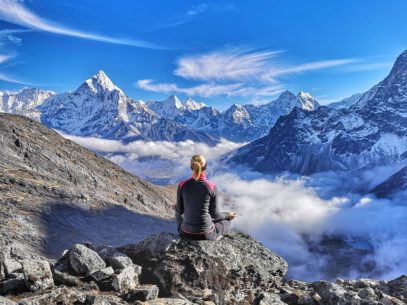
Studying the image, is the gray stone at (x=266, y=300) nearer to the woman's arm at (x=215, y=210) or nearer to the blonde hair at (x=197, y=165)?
the woman's arm at (x=215, y=210)

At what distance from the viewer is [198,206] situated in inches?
656

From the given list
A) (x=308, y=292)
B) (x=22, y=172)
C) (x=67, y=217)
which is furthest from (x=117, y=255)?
(x=22, y=172)

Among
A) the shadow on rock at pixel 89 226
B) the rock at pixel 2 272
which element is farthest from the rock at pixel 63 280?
the shadow on rock at pixel 89 226

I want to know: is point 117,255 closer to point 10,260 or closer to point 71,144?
point 10,260

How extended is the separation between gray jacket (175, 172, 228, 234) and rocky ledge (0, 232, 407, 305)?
0.99m

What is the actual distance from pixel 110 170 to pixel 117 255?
145 meters

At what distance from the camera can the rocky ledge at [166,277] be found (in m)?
13.7

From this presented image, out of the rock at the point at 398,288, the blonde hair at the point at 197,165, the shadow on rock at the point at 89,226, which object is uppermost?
the shadow on rock at the point at 89,226

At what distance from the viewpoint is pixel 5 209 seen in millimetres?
78688

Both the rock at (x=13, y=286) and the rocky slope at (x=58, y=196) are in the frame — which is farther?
the rocky slope at (x=58, y=196)

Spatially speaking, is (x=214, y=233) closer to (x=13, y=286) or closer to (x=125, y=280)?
Answer: (x=125, y=280)

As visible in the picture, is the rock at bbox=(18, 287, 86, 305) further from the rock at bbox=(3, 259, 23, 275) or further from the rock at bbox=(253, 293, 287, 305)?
the rock at bbox=(253, 293, 287, 305)

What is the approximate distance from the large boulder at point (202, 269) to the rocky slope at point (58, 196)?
50758mm

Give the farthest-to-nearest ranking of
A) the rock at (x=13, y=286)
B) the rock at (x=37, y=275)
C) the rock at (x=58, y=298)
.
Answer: the rock at (x=37, y=275) < the rock at (x=13, y=286) < the rock at (x=58, y=298)
